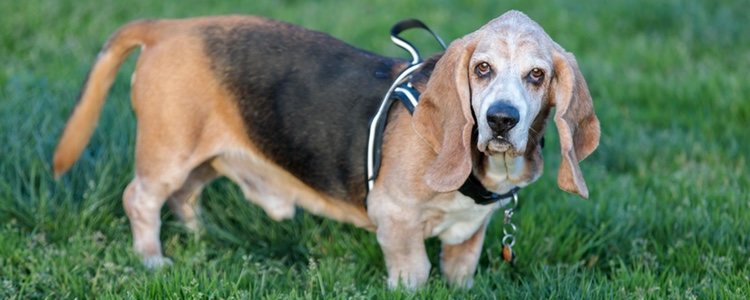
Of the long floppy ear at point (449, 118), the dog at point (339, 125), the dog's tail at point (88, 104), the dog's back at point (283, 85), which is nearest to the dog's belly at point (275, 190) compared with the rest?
the dog at point (339, 125)

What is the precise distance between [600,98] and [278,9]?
10.2 feet

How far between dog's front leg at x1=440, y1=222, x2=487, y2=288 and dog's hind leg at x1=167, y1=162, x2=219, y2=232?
1455 mm

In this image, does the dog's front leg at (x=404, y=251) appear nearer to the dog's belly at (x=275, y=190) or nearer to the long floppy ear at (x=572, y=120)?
the dog's belly at (x=275, y=190)

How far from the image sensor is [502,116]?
164 inches

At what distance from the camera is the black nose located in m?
4.16

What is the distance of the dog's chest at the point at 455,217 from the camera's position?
4863 mm

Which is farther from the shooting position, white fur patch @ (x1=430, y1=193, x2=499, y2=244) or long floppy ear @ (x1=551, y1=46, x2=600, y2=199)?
white fur patch @ (x1=430, y1=193, x2=499, y2=244)

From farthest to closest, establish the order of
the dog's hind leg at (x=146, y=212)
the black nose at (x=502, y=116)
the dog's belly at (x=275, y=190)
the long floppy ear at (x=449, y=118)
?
Answer: the dog's hind leg at (x=146, y=212), the dog's belly at (x=275, y=190), the long floppy ear at (x=449, y=118), the black nose at (x=502, y=116)

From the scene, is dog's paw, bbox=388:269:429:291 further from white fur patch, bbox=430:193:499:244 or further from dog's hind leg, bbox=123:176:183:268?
dog's hind leg, bbox=123:176:183:268

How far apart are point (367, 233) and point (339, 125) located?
0.79m

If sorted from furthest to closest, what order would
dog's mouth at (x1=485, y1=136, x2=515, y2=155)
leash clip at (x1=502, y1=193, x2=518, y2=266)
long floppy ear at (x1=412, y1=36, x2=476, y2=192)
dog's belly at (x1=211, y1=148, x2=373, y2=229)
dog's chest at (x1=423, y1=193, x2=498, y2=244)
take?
1. dog's belly at (x1=211, y1=148, x2=373, y2=229)
2. leash clip at (x1=502, y1=193, x2=518, y2=266)
3. dog's chest at (x1=423, y1=193, x2=498, y2=244)
4. long floppy ear at (x1=412, y1=36, x2=476, y2=192)
5. dog's mouth at (x1=485, y1=136, x2=515, y2=155)

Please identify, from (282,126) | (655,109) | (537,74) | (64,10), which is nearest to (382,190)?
(282,126)

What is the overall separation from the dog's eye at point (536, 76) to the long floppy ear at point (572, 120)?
74mm

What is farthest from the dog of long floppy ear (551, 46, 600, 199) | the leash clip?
the leash clip
